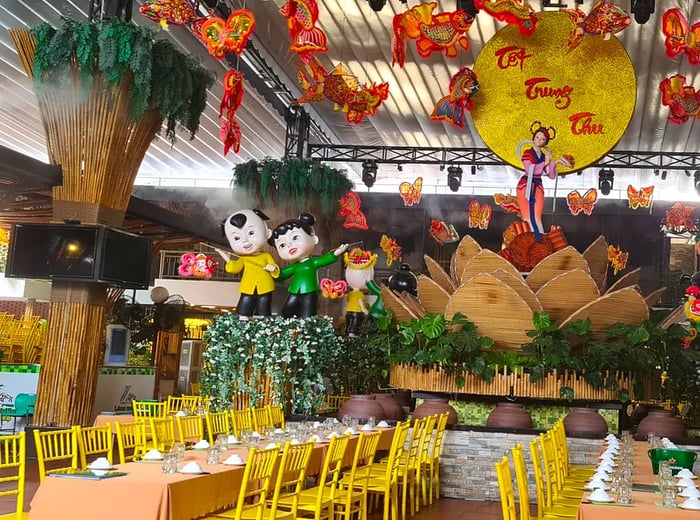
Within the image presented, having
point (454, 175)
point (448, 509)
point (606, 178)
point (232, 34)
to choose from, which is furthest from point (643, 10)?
point (454, 175)

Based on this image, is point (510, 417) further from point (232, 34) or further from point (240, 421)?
point (232, 34)

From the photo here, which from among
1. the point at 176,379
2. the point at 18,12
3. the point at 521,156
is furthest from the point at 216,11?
the point at 176,379

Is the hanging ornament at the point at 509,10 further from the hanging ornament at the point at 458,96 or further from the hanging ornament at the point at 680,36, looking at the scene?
the hanging ornament at the point at 680,36

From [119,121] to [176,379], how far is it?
10.8m

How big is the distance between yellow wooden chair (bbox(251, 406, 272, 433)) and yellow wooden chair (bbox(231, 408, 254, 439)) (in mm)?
39

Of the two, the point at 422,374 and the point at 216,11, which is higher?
the point at 216,11

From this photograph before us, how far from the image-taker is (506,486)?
12.7 ft

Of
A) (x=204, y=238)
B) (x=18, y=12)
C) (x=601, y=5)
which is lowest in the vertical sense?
(x=204, y=238)

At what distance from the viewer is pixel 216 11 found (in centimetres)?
1072

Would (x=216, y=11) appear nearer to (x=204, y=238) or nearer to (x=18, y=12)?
(x=18, y=12)

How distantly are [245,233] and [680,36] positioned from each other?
16.4 feet

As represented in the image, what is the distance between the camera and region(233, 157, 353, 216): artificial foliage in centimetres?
1264

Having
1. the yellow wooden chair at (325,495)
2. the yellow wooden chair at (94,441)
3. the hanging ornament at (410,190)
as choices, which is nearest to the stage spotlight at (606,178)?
the hanging ornament at (410,190)

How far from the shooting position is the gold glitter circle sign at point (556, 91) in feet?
29.9
